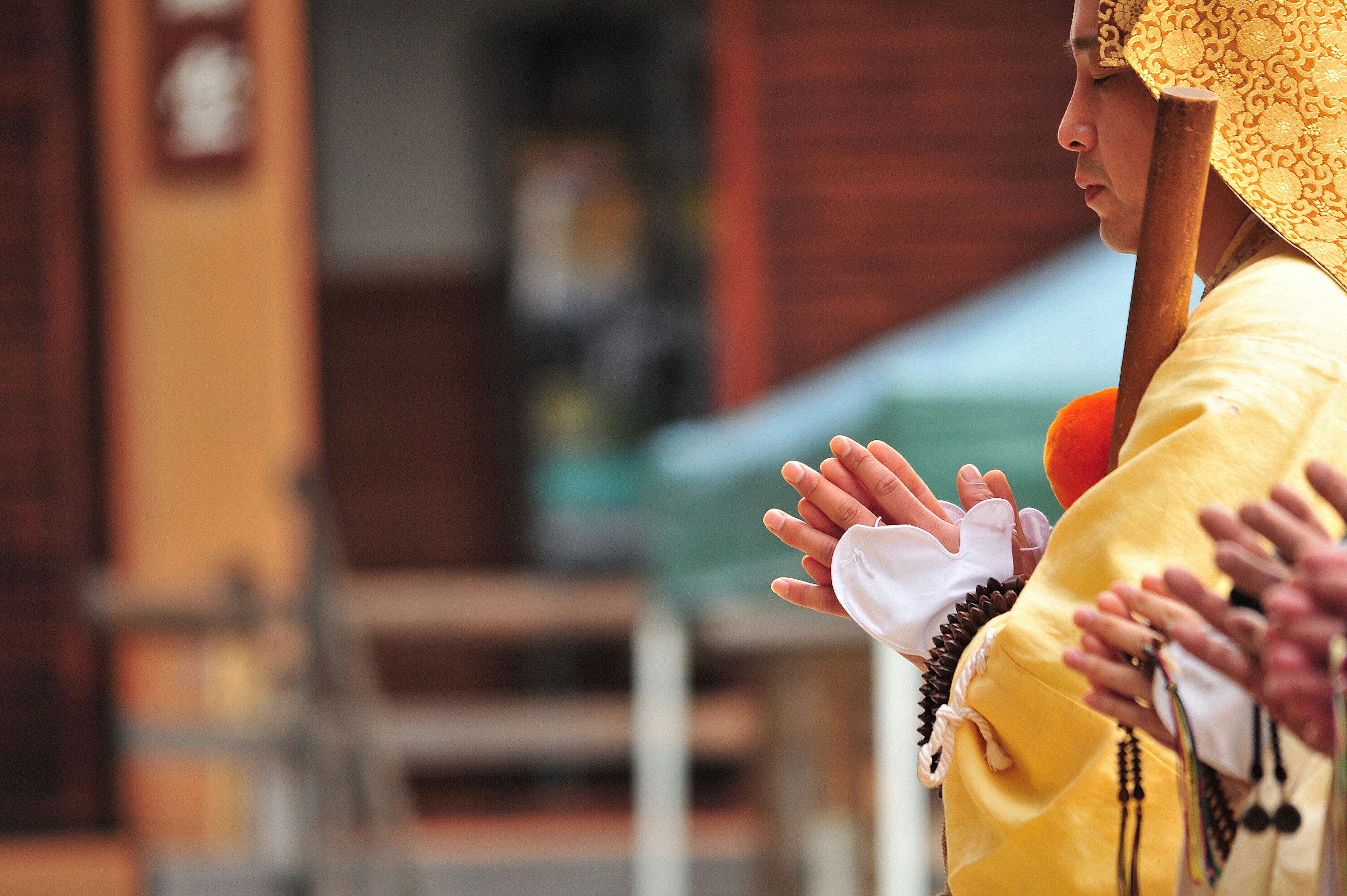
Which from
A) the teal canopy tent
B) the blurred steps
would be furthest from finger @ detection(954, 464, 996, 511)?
the blurred steps

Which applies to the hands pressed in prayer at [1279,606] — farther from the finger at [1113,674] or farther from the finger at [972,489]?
the finger at [972,489]

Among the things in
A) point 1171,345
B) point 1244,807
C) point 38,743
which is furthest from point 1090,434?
point 38,743

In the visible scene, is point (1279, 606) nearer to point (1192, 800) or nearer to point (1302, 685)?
point (1302, 685)

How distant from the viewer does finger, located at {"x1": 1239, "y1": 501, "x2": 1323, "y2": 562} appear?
0.82m

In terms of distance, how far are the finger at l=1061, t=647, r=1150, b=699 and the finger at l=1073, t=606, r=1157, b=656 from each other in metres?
0.01

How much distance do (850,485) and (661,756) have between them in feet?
15.3

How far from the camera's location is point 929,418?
2715mm

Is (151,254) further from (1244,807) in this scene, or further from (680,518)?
(1244,807)

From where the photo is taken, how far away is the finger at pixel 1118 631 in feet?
3.04

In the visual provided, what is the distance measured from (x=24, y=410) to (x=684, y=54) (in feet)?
11.2

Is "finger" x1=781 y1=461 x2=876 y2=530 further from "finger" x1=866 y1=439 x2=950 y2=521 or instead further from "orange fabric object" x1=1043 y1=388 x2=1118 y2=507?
"orange fabric object" x1=1043 y1=388 x2=1118 y2=507

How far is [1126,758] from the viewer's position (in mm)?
1040

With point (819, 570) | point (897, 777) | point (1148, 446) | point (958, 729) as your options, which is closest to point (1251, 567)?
point (1148, 446)

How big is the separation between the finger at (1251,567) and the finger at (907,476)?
38 cm
